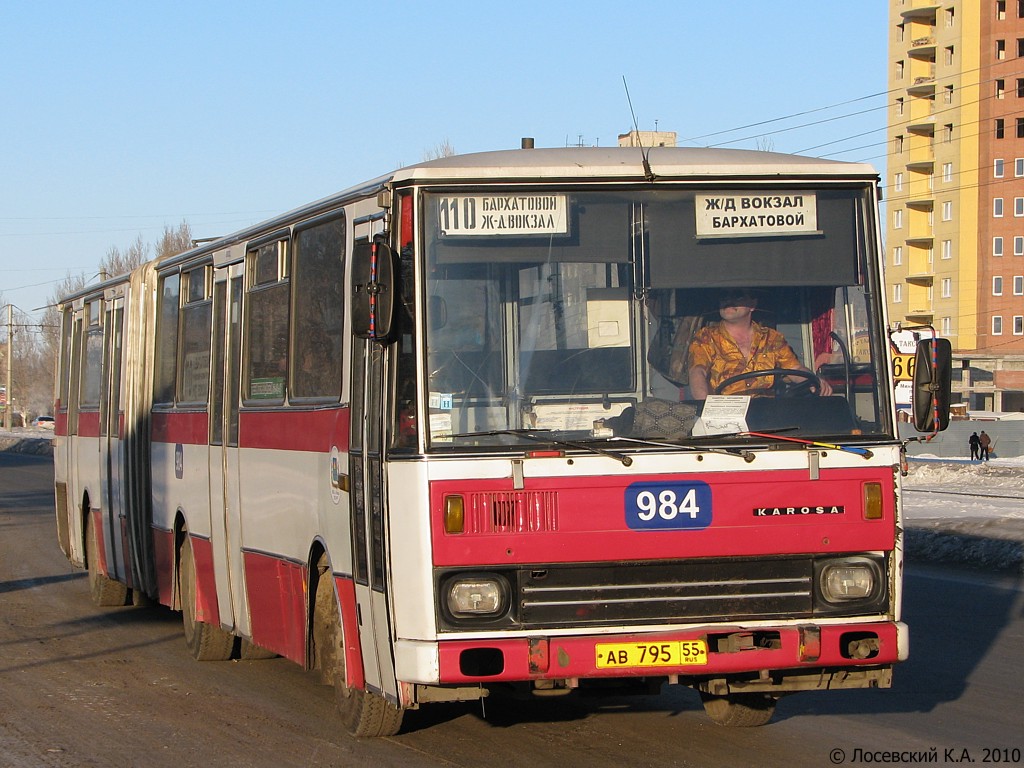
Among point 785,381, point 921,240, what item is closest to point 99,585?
point 785,381

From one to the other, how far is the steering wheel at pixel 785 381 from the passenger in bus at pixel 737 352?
0.04ft

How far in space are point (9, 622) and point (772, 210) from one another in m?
9.38

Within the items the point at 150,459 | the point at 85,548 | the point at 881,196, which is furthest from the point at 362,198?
the point at 85,548

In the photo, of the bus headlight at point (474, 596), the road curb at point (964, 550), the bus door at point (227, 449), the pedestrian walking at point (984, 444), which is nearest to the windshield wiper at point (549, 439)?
the bus headlight at point (474, 596)

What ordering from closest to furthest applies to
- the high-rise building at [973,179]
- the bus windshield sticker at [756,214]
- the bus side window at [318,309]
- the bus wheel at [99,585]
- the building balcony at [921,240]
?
the bus windshield sticker at [756,214] < the bus side window at [318,309] < the bus wheel at [99,585] < the high-rise building at [973,179] < the building balcony at [921,240]

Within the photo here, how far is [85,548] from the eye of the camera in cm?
1558

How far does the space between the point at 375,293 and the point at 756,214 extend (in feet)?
6.27

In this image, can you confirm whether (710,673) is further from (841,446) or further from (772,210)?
(772,210)

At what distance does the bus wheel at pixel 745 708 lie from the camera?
826cm

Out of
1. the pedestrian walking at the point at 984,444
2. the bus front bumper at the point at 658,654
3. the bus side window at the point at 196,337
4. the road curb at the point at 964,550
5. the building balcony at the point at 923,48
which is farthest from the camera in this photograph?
the building balcony at the point at 923,48

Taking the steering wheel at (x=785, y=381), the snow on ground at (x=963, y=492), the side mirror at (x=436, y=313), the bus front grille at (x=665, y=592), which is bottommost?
the snow on ground at (x=963, y=492)

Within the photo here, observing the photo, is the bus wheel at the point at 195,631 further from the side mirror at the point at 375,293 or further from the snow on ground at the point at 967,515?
the snow on ground at the point at 967,515

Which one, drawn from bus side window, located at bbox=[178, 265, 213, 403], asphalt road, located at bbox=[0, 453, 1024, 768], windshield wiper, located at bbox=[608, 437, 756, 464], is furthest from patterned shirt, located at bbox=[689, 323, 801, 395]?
bus side window, located at bbox=[178, 265, 213, 403]

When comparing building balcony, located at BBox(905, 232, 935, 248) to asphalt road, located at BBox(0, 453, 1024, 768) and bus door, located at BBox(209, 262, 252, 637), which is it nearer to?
asphalt road, located at BBox(0, 453, 1024, 768)
